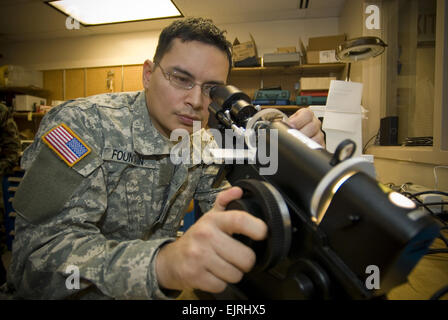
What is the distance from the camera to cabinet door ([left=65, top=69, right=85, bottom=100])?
12.3 feet

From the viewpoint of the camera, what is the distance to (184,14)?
310 centimetres

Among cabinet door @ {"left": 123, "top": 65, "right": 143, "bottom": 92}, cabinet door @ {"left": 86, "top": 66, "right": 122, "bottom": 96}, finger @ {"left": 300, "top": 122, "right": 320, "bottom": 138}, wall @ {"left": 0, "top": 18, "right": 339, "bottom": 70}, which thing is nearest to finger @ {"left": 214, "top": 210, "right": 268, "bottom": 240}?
finger @ {"left": 300, "top": 122, "right": 320, "bottom": 138}

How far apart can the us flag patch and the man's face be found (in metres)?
0.32

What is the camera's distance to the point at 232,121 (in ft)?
1.89

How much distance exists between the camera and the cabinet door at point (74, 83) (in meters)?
3.76

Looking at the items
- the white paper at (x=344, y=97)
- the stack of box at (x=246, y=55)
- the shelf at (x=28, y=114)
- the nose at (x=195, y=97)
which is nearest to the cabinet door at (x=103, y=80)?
the shelf at (x=28, y=114)

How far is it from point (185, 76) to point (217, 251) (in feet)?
2.11

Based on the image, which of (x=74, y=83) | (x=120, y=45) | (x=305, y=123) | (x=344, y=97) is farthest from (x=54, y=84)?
(x=305, y=123)

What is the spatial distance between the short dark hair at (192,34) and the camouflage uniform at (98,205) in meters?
0.22

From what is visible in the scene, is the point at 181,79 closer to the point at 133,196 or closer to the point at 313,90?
the point at 133,196

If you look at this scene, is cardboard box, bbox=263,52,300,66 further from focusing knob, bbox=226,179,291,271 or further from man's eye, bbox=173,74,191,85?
focusing knob, bbox=226,179,291,271
